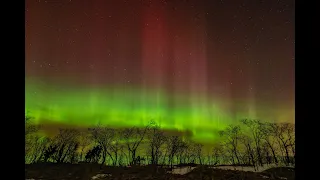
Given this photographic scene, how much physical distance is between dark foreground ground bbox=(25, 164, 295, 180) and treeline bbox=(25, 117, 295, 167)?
0.08 m

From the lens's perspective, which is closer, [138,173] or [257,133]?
[257,133]

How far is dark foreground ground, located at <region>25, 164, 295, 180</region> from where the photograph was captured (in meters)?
3.96

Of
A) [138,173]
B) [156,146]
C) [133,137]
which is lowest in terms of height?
[138,173]

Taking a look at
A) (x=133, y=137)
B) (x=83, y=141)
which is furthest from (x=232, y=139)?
(x=83, y=141)

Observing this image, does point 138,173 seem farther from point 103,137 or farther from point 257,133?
point 257,133

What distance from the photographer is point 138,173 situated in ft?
13.5

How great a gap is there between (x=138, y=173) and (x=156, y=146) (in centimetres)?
37

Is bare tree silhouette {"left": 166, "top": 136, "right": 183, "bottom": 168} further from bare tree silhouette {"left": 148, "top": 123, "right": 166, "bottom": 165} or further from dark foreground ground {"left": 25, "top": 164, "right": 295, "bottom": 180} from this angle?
dark foreground ground {"left": 25, "top": 164, "right": 295, "bottom": 180}

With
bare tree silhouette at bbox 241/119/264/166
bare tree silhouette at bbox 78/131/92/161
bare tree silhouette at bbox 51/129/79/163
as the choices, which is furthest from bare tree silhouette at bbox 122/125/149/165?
bare tree silhouette at bbox 241/119/264/166

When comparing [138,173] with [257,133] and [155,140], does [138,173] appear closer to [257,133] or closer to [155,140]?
[155,140]

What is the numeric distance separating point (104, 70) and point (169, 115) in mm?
906

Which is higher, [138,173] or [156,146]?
[156,146]
